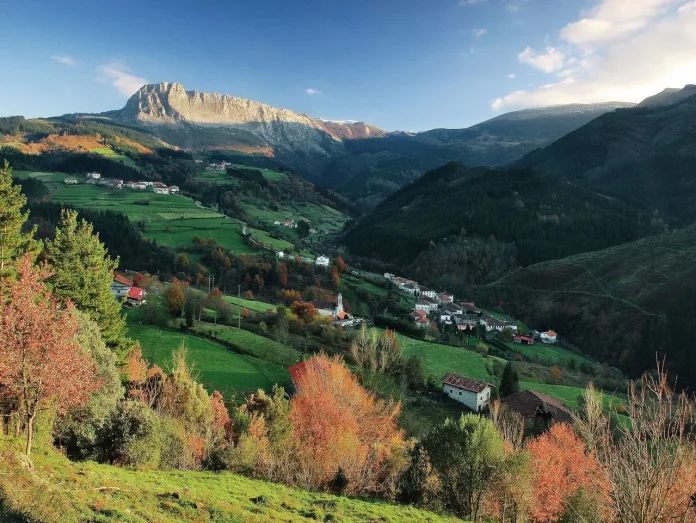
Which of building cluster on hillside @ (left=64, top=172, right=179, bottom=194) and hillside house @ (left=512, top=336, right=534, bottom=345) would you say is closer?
hillside house @ (left=512, top=336, right=534, bottom=345)

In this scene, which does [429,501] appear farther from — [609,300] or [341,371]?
[609,300]

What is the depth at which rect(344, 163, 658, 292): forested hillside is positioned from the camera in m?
153

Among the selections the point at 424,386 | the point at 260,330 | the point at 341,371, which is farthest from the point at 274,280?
the point at 341,371

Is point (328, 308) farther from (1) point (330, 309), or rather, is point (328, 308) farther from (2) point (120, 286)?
(2) point (120, 286)

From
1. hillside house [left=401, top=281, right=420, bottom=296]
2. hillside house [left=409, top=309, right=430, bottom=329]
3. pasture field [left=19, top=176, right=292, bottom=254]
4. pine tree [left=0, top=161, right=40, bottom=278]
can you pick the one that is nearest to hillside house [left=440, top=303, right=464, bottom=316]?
hillside house [left=409, top=309, right=430, bottom=329]

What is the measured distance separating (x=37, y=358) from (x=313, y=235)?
16813 cm

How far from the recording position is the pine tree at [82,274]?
27094mm

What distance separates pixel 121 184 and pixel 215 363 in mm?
152563

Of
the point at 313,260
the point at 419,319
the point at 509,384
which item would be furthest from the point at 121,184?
the point at 509,384

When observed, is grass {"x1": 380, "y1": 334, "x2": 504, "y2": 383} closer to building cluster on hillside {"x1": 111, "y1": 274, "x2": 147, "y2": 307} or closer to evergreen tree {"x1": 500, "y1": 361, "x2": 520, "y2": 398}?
evergreen tree {"x1": 500, "y1": 361, "x2": 520, "y2": 398}

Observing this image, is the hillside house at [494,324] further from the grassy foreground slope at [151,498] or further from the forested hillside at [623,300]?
the grassy foreground slope at [151,498]

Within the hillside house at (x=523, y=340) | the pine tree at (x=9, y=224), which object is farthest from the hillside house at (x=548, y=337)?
the pine tree at (x=9, y=224)

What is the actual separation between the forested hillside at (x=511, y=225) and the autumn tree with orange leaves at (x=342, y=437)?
372 feet

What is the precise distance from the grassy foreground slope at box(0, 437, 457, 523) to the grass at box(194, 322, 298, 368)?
100ft
